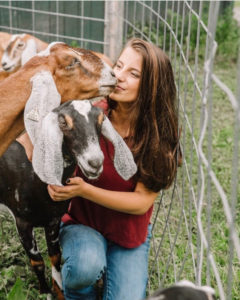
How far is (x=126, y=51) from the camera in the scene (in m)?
2.11

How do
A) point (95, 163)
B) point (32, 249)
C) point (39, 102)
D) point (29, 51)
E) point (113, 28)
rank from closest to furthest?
1. point (95, 163)
2. point (39, 102)
3. point (32, 249)
4. point (29, 51)
5. point (113, 28)

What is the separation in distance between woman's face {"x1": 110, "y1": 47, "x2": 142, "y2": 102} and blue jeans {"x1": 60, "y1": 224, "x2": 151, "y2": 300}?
602mm

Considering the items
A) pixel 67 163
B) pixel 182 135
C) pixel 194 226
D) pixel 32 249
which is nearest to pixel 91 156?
pixel 67 163

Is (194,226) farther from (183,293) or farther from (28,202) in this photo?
(183,293)

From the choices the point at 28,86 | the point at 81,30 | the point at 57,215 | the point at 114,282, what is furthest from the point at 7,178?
the point at 81,30

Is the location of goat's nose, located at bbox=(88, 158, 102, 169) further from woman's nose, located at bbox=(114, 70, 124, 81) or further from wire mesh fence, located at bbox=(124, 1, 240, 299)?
woman's nose, located at bbox=(114, 70, 124, 81)

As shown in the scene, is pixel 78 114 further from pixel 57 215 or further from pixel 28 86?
pixel 57 215

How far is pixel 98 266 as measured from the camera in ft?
6.66

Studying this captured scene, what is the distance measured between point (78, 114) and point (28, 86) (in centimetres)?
51

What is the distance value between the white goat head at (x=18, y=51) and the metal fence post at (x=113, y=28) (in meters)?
0.66

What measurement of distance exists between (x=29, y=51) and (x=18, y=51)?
0.47ft

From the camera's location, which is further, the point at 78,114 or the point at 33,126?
the point at 33,126

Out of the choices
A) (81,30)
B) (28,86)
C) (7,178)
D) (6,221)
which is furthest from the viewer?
(81,30)

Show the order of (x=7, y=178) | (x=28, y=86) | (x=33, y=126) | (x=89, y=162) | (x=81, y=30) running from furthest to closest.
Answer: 1. (x=81, y=30)
2. (x=7, y=178)
3. (x=28, y=86)
4. (x=33, y=126)
5. (x=89, y=162)
